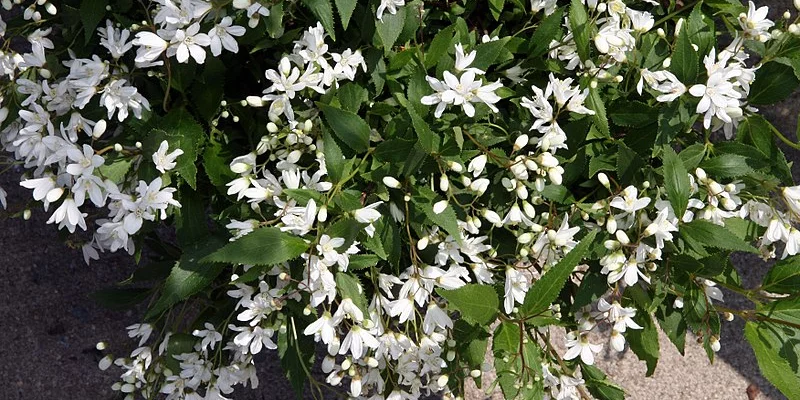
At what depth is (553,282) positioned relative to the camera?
1.40 m

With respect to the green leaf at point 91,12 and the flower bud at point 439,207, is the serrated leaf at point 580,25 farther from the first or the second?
the green leaf at point 91,12

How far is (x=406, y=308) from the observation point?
59.1 inches

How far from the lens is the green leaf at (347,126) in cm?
145

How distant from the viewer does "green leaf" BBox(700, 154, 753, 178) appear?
157 cm

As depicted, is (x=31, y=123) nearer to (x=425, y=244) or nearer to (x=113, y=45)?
(x=113, y=45)

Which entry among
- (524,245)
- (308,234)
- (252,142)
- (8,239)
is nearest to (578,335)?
(524,245)

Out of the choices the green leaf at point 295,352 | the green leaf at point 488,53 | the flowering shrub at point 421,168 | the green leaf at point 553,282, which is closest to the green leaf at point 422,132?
the flowering shrub at point 421,168

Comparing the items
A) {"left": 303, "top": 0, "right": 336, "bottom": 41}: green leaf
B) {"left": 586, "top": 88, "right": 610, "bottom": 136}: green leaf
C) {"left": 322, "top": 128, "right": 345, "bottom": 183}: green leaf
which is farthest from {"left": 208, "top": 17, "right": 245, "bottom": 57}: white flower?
{"left": 586, "top": 88, "right": 610, "bottom": 136}: green leaf

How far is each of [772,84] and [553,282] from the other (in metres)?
0.74

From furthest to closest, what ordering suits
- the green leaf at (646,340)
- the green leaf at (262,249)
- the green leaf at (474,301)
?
1. the green leaf at (646,340)
2. the green leaf at (474,301)
3. the green leaf at (262,249)

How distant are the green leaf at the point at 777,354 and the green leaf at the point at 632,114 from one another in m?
0.52

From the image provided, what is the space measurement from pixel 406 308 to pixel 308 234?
0.27 meters

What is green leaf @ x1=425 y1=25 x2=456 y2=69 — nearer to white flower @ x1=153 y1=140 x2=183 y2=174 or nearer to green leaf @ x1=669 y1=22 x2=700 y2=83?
green leaf @ x1=669 y1=22 x2=700 y2=83

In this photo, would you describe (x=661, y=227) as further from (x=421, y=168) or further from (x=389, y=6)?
(x=389, y=6)
